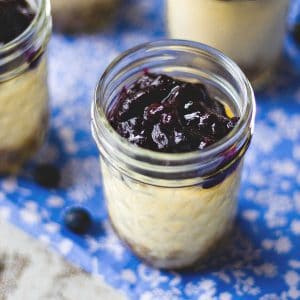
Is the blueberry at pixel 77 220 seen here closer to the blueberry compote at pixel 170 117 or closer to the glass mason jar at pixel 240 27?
the blueberry compote at pixel 170 117

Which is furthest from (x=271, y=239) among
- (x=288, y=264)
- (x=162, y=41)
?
(x=162, y=41)

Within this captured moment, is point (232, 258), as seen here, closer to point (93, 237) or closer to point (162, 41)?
point (93, 237)

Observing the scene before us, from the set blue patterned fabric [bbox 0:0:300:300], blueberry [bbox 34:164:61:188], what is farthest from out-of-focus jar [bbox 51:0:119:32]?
blueberry [bbox 34:164:61:188]

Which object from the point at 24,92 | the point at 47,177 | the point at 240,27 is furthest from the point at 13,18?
the point at 240,27

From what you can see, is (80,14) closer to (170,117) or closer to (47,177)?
(47,177)

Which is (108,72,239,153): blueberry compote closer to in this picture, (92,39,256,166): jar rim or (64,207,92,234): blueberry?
(92,39,256,166): jar rim
